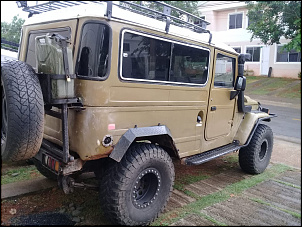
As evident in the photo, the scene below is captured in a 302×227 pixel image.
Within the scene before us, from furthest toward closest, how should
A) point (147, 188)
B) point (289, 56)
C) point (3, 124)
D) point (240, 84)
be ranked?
point (289, 56)
point (240, 84)
point (147, 188)
point (3, 124)

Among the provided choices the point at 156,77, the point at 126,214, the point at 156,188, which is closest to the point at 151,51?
the point at 156,77

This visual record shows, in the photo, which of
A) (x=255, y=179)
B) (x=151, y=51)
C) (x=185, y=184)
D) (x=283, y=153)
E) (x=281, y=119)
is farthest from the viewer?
(x=281, y=119)

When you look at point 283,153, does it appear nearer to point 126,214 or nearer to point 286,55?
point 126,214

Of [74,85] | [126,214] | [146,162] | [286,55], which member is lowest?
[126,214]

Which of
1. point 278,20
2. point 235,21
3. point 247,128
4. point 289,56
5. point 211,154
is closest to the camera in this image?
point 211,154

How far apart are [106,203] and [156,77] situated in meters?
1.56

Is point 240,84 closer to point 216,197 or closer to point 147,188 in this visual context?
point 216,197

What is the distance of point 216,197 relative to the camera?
13.3ft

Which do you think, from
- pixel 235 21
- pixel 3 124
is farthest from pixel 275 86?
pixel 3 124

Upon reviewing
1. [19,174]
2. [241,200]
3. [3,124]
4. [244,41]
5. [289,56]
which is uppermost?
[244,41]

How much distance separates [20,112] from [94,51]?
93 cm

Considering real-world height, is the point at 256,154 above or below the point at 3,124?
below

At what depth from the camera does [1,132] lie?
2.73m

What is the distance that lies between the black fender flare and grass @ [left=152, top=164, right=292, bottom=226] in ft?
2.36
